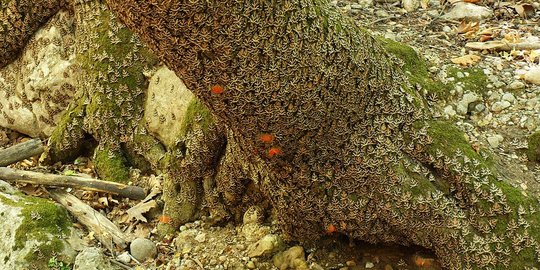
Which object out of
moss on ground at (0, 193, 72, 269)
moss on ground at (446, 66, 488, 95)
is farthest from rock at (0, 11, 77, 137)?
moss on ground at (446, 66, 488, 95)

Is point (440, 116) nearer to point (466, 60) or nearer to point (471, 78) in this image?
point (471, 78)

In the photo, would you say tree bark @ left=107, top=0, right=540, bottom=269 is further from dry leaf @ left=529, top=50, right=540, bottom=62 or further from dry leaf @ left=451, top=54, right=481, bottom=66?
dry leaf @ left=529, top=50, right=540, bottom=62

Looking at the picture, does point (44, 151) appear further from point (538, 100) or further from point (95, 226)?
point (538, 100)

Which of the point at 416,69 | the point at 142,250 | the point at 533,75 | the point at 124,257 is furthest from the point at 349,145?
the point at 124,257

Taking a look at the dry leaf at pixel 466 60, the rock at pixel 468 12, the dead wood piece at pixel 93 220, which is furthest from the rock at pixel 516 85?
the dead wood piece at pixel 93 220

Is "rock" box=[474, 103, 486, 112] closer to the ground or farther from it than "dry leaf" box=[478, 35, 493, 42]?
closer to the ground

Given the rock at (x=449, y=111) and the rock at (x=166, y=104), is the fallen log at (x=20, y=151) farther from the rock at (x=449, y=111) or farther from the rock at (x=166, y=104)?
the rock at (x=449, y=111)
